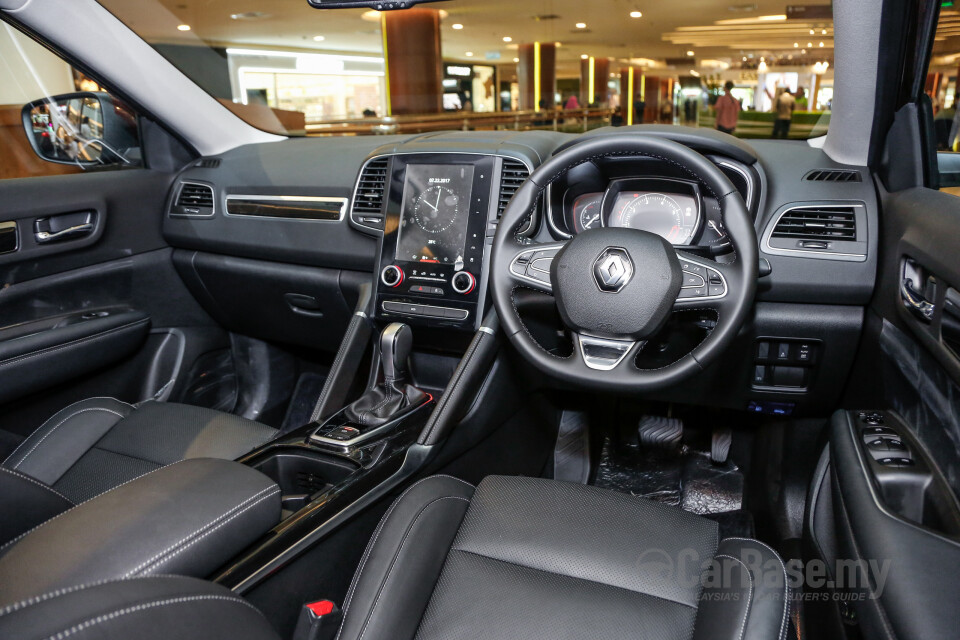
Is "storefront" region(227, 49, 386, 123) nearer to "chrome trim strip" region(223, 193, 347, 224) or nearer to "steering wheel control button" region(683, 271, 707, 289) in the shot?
"chrome trim strip" region(223, 193, 347, 224)

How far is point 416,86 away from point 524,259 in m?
3.36

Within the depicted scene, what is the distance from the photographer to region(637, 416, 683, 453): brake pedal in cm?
234

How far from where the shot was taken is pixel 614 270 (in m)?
1.27

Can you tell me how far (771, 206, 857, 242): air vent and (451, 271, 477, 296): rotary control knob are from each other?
2.50 feet

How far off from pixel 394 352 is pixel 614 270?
737mm

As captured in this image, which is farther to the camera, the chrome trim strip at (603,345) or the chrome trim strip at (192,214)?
the chrome trim strip at (192,214)

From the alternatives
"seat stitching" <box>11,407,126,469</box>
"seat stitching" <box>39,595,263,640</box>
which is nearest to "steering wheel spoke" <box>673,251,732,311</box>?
"seat stitching" <box>39,595,263,640</box>

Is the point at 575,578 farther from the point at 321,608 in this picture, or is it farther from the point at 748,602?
the point at 321,608

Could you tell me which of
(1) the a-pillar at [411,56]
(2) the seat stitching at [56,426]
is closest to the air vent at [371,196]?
(2) the seat stitching at [56,426]

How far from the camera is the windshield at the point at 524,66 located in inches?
78.2

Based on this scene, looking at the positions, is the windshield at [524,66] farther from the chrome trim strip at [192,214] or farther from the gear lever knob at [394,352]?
the gear lever knob at [394,352]

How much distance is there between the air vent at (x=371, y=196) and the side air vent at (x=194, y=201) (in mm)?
683

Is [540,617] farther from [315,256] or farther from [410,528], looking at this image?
[315,256]

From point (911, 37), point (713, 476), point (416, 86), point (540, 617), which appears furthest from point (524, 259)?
point (416, 86)
